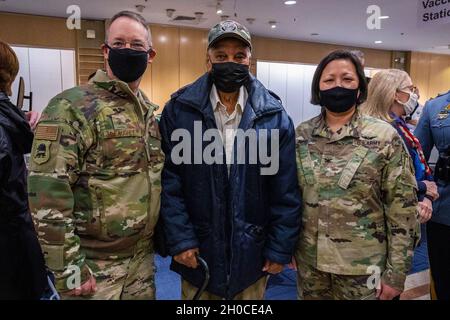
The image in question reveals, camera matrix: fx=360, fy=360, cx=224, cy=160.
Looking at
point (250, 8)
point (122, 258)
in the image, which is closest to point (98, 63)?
point (250, 8)

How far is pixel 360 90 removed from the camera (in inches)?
68.1

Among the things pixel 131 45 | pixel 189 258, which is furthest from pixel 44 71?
pixel 189 258

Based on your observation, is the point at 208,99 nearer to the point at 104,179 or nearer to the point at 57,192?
the point at 104,179

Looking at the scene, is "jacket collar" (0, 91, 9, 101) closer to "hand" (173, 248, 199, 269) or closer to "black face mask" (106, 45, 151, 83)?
"black face mask" (106, 45, 151, 83)

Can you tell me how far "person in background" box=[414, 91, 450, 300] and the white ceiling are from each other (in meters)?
3.39

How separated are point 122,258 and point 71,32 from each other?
7.16m

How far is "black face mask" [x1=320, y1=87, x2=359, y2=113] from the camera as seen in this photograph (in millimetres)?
1665

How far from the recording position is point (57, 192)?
1.34m

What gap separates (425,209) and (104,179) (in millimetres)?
1852

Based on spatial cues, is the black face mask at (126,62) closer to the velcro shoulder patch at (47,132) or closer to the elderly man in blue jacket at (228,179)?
the elderly man in blue jacket at (228,179)

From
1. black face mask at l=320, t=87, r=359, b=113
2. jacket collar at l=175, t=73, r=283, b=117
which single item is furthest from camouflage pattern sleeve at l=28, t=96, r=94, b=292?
black face mask at l=320, t=87, r=359, b=113

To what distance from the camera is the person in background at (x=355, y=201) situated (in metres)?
1.59
